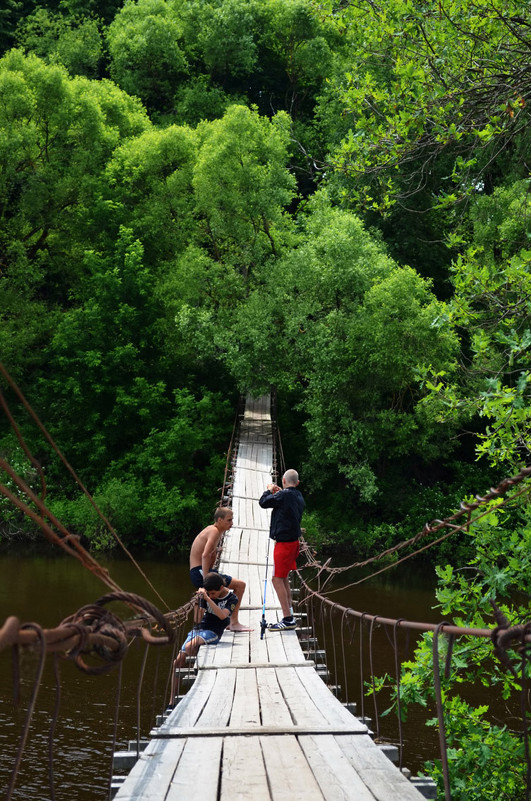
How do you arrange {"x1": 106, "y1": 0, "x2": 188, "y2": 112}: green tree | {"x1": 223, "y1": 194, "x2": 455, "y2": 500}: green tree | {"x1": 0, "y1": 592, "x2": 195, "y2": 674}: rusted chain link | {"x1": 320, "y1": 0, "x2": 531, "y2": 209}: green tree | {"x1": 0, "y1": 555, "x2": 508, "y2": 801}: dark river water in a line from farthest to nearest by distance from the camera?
{"x1": 106, "y1": 0, "x2": 188, "y2": 112}: green tree, {"x1": 223, "y1": 194, "x2": 455, "y2": 500}: green tree, {"x1": 0, "y1": 555, "x2": 508, "y2": 801}: dark river water, {"x1": 320, "y1": 0, "x2": 531, "y2": 209}: green tree, {"x1": 0, "y1": 592, "x2": 195, "y2": 674}: rusted chain link

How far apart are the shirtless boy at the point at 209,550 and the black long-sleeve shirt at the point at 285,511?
37 centimetres

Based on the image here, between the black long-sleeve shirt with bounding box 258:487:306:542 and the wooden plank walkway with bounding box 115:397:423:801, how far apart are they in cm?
75

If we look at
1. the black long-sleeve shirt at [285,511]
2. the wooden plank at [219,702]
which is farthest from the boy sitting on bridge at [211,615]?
the wooden plank at [219,702]

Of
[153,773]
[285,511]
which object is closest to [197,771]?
[153,773]

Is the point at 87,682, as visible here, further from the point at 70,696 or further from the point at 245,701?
the point at 245,701

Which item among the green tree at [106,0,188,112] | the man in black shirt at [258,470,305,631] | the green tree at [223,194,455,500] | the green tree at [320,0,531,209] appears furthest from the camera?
the green tree at [106,0,188,112]

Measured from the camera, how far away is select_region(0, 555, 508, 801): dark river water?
6680 millimetres

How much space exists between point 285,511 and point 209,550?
66 centimetres

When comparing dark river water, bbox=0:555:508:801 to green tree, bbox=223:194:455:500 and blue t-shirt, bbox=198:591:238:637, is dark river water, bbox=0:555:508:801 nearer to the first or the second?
blue t-shirt, bbox=198:591:238:637

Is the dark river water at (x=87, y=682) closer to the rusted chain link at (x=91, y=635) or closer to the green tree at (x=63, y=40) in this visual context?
the rusted chain link at (x=91, y=635)

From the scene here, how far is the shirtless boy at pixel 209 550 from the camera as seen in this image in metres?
5.59

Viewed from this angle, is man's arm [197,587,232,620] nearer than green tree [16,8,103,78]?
Yes

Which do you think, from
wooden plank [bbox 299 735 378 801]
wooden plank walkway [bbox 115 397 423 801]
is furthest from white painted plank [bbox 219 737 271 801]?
wooden plank [bbox 299 735 378 801]

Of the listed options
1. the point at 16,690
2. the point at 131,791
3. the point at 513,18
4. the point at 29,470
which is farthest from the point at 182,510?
the point at 16,690
